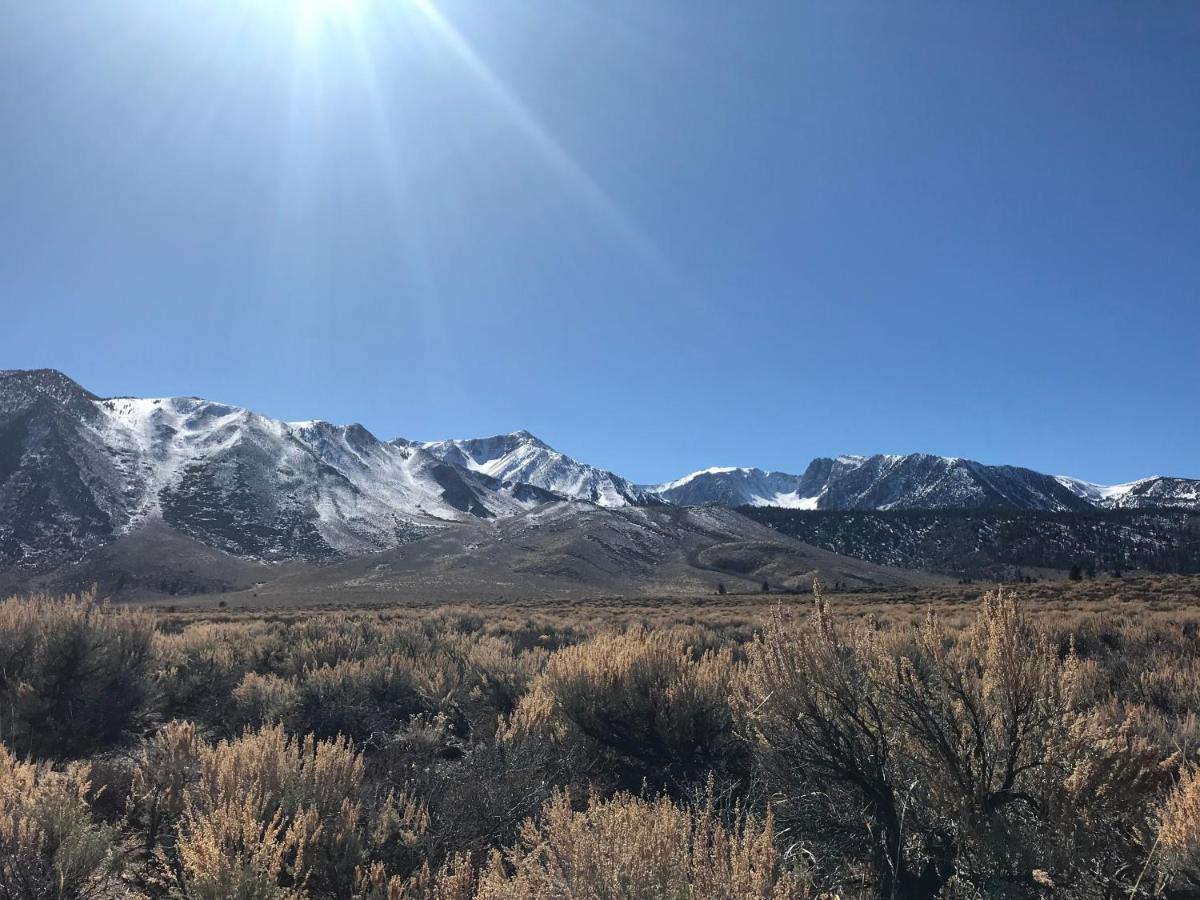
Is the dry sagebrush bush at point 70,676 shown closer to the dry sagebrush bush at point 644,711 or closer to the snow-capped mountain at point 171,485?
the dry sagebrush bush at point 644,711

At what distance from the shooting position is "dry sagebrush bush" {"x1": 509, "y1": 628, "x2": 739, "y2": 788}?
606cm

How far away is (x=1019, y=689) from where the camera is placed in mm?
3760

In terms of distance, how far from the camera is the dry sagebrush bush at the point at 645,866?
2715 mm

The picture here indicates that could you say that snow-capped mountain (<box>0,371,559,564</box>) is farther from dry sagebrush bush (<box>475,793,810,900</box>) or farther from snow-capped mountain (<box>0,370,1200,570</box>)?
dry sagebrush bush (<box>475,793,810,900</box>)

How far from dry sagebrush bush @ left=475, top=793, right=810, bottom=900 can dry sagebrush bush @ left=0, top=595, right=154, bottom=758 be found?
6303 millimetres

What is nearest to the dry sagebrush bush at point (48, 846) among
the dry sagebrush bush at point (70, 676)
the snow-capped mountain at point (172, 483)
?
the dry sagebrush bush at point (70, 676)

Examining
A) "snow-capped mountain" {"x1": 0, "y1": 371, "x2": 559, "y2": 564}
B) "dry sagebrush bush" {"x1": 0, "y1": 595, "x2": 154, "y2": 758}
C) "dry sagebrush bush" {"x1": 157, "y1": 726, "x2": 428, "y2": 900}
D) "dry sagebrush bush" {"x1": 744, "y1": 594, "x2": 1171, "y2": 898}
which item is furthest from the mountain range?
"dry sagebrush bush" {"x1": 744, "y1": 594, "x2": 1171, "y2": 898}

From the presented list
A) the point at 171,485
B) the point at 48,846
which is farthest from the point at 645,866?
the point at 171,485

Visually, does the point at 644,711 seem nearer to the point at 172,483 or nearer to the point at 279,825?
the point at 279,825

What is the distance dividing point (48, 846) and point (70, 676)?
16.1 ft

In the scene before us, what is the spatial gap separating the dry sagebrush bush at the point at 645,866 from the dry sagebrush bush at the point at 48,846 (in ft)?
7.75

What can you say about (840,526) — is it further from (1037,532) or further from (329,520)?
(329,520)

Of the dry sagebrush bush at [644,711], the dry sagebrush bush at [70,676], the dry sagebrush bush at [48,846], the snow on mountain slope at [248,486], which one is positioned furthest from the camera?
the snow on mountain slope at [248,486]

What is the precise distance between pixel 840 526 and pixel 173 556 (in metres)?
139
